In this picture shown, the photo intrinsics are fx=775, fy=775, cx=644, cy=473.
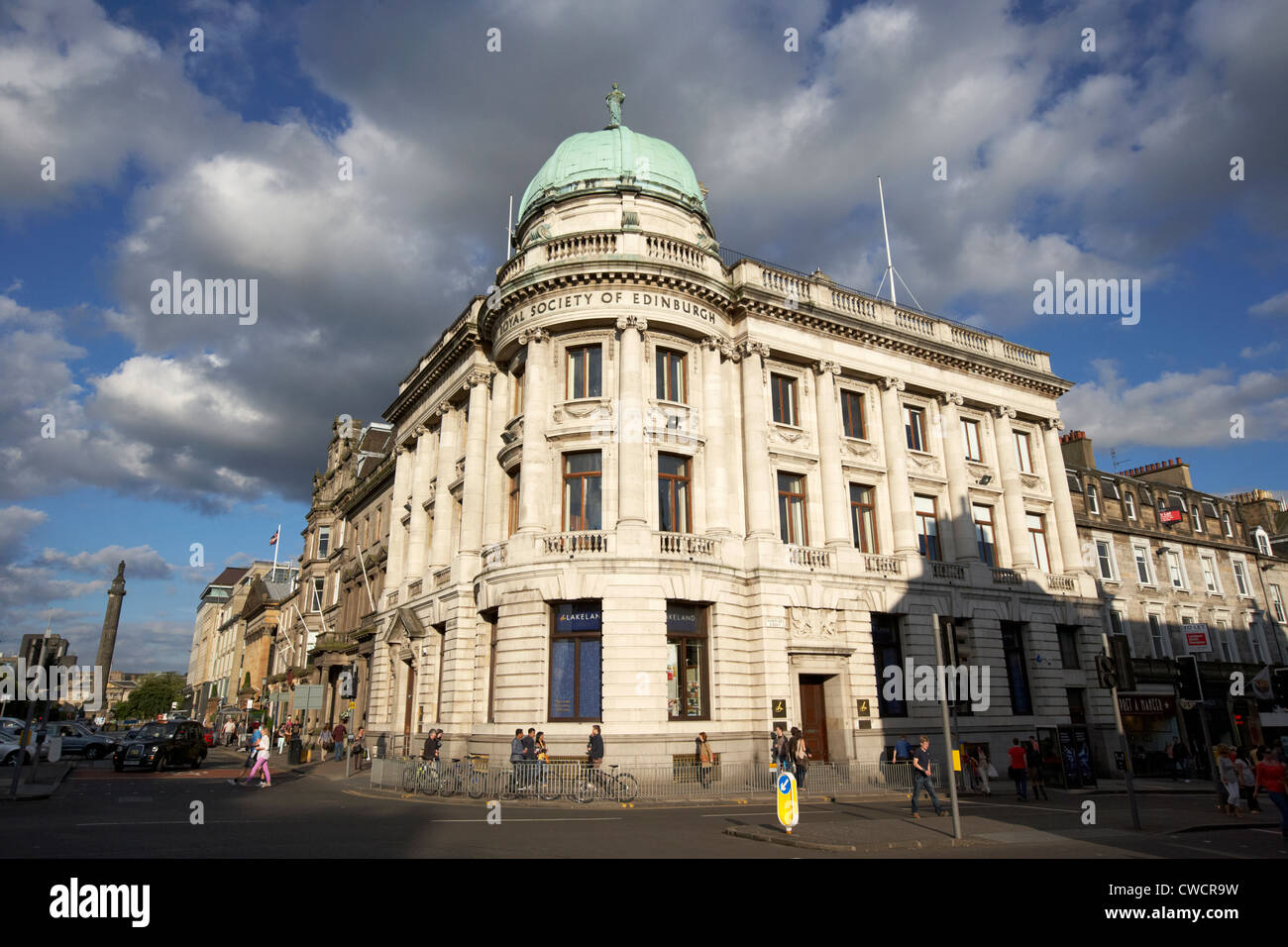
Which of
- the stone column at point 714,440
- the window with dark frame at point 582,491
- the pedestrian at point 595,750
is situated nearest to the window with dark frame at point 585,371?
the window with dark frame at point 582,491

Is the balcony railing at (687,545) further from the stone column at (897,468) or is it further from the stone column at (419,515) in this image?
the stone column at (419,515)

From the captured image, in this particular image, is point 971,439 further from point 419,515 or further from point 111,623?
point 111,623

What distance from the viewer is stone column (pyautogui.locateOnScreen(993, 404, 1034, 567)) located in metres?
35.1

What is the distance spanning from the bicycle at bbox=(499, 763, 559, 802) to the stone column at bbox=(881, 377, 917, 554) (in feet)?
57.5

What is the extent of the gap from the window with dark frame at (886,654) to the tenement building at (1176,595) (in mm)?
15020

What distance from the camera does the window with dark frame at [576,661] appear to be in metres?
24.8

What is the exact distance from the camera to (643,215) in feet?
A: 107

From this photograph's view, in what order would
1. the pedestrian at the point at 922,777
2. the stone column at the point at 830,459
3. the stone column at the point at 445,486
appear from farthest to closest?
the stone column at the point at 445,486 → the stone column at the point at 830,459 → the pedestrian at the point at 922,777

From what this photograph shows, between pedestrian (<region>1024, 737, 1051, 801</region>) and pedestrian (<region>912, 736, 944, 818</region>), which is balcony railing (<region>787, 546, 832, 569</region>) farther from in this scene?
pedestrian (<region>912, 736, 944, 818</region>)

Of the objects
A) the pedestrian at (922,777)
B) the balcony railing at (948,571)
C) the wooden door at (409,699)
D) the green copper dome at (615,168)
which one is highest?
the green copper dome at (615,168)

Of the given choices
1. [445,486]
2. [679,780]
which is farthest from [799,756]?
[445,486]

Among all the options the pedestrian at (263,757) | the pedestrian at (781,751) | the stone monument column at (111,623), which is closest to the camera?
the pedestrian at (781,751)
